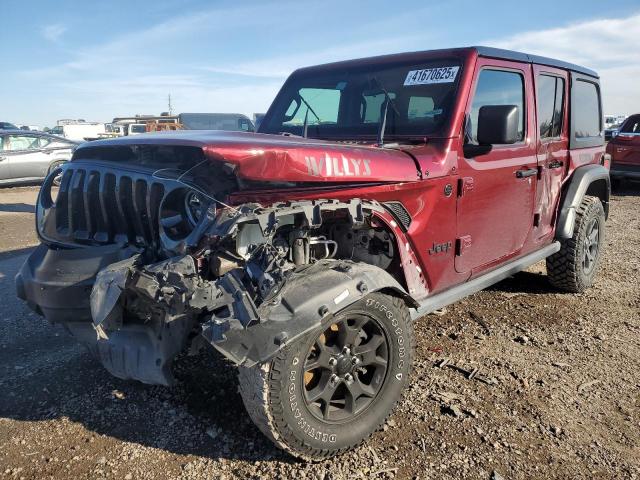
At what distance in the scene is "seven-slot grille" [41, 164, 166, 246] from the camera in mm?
2588

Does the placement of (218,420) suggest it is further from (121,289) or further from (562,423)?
(562,423)

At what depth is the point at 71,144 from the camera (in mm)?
12500

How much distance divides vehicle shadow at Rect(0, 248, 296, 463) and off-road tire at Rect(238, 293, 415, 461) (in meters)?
0.23

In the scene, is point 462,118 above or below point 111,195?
above

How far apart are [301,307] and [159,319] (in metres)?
0.71

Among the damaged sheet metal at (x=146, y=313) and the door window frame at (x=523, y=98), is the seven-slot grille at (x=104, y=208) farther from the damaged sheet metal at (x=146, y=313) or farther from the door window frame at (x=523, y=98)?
the door window frame at (x=523, y=98)

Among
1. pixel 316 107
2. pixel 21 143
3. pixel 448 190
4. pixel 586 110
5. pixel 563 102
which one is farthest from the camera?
pixel 21 143

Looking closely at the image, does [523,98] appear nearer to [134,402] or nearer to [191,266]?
[191,266]

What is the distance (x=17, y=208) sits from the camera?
10523 mm

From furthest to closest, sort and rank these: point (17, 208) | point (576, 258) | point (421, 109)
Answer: point (17, 208)
point (576, 258)
point (421, 109)

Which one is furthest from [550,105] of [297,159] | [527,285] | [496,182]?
[297,159]

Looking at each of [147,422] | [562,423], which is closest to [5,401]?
[147,422]

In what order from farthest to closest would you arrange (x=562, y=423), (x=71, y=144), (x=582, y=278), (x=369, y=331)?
(x=71, y=144), (x=582, y=278), (x=562, y=423), (x=369, y=331)

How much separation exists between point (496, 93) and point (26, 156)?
1142cm
